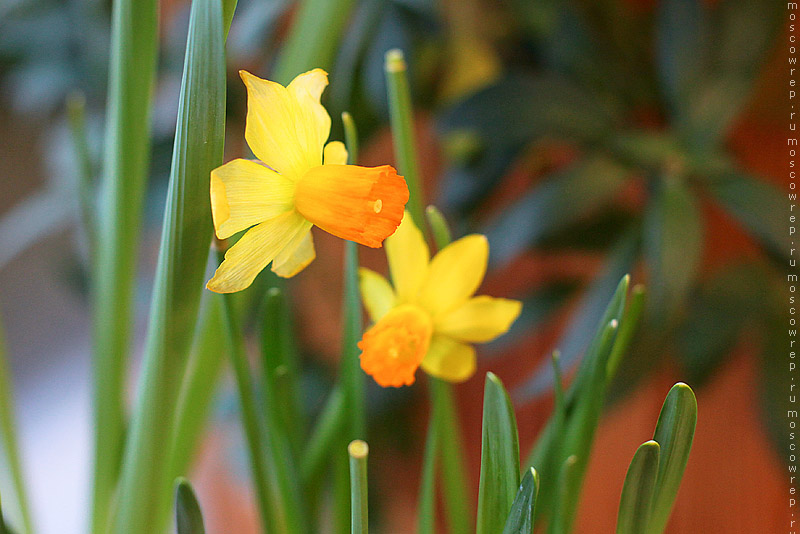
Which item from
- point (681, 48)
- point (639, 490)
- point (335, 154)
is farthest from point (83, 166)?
point (681, 48)

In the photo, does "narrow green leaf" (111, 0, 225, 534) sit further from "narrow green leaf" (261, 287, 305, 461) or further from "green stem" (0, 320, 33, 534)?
"green stem" (0, 320, 33, 534)

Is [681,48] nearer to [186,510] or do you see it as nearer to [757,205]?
[757,205]

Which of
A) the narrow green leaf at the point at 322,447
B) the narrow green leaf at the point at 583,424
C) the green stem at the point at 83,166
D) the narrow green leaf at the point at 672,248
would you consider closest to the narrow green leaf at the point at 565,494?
the narrow green leaf at the point at 583,424

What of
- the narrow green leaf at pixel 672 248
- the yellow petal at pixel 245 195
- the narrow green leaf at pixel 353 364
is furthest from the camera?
the narrow green leaf at pixel 672 248

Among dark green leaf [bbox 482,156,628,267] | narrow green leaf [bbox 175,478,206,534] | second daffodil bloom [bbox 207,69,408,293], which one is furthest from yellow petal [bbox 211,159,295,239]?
dark green leaf [bbox 482,156,628,267]

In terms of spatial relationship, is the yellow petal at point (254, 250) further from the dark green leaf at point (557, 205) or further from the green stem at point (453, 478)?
the dark green leaf at point (557, 205)
